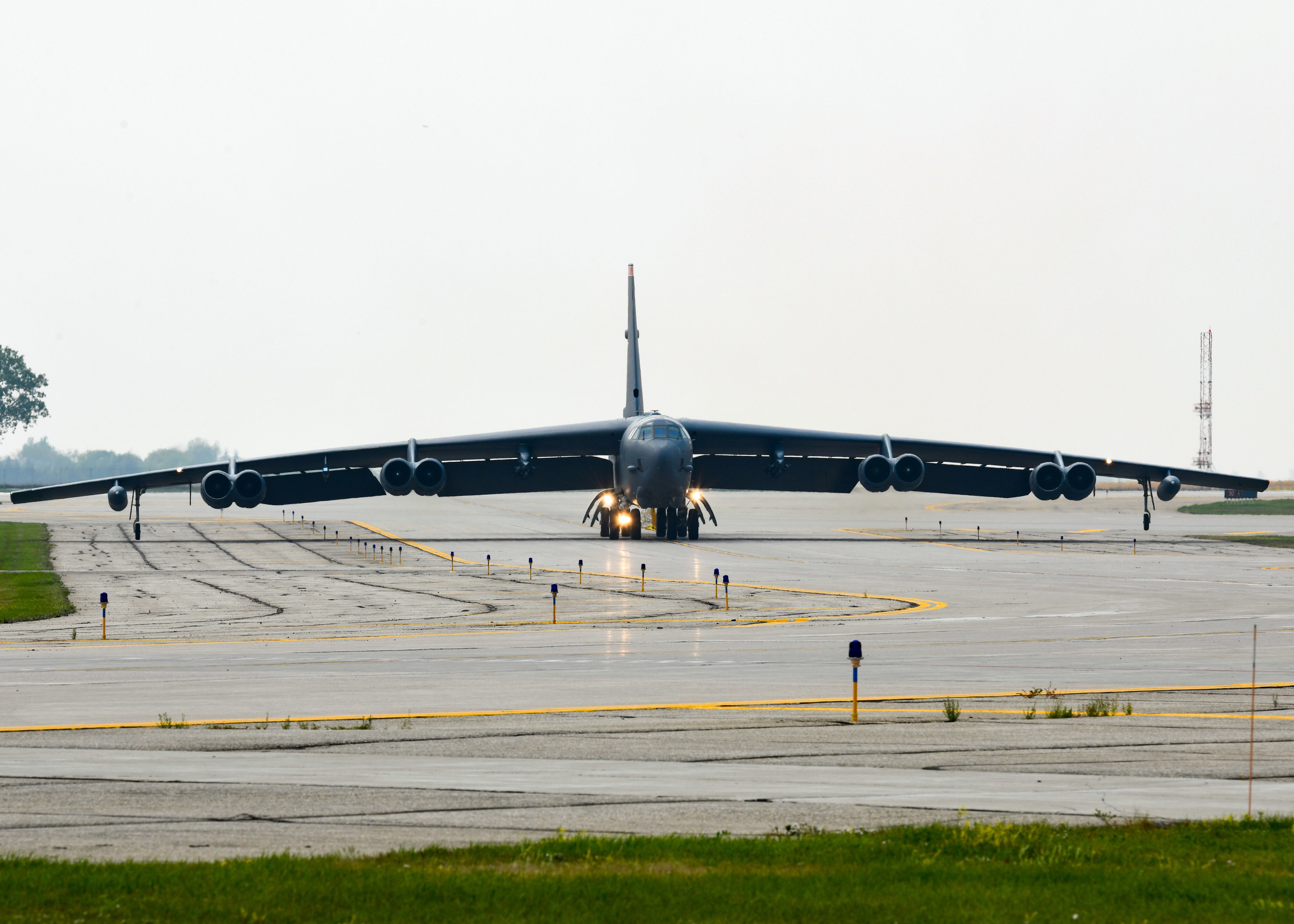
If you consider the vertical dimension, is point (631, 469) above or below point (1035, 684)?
above

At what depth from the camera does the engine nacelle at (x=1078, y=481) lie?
54.0 meters

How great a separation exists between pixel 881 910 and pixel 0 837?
239 inches

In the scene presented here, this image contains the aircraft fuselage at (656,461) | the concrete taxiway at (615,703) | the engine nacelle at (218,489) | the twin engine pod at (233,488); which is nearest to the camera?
the concrete taxiway at (615,703)

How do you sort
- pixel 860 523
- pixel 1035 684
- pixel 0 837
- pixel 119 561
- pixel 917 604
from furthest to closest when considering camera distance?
1. pixel 860 523
2. pixel 119 561
3. pixel 917 604
4. pixel 1035 684
5. pixel 0 837

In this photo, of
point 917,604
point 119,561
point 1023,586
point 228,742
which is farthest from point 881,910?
point 119,561

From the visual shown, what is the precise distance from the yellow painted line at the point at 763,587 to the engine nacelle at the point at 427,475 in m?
4.20

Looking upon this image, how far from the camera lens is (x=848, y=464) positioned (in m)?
63.0

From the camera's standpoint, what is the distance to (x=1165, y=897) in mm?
7402

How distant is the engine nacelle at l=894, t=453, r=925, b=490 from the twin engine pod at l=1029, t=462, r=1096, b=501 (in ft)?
16.6

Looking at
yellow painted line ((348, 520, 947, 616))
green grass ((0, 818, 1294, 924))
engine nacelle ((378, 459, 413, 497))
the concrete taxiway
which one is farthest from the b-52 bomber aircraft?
A: green grass ((0, 818, 1294, 924))

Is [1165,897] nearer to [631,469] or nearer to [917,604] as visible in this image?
[917,604]

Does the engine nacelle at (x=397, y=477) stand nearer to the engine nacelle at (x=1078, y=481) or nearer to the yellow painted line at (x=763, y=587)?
the yellow painted line at (x=763, y=587)

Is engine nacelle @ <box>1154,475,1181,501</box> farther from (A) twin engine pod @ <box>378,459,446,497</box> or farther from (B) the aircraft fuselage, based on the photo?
(A) twin engine pod @ <box>378,459,446,497</box>

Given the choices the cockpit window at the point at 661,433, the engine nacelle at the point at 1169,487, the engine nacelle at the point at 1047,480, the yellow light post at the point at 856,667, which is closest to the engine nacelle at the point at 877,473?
the engine nacelle at the point at 1047,480
